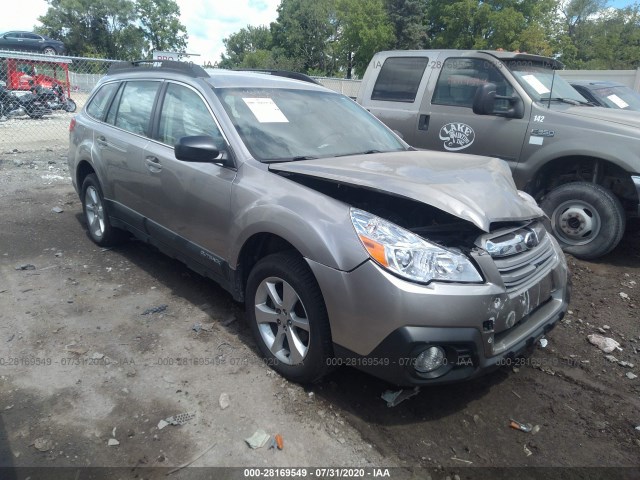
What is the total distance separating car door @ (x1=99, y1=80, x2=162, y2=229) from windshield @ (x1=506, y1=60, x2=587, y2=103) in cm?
386

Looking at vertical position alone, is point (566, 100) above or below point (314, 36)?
below

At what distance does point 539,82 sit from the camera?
5660 millimetres

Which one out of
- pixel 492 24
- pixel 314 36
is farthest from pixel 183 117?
pixel 314 36

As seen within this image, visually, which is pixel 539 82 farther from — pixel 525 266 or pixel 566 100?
pixel 525 266

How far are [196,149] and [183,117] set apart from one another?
0.88 meters

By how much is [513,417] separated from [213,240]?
2213 millimetres

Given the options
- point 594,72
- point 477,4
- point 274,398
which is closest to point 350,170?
point 274,398

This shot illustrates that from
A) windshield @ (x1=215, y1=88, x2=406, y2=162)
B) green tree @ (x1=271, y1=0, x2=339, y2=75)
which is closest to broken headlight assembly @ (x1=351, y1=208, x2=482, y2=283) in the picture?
windshield @ (x1=215, y1=88, x2=406, y2=162)

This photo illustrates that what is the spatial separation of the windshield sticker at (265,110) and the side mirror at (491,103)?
2552 millimetres

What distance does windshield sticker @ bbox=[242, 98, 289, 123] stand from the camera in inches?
141

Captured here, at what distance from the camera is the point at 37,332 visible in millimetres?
3615

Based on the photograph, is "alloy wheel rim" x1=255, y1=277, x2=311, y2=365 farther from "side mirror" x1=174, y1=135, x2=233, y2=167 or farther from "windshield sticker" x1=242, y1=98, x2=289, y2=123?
"windshield sticker" x1=242, y1=98, x2=289, y2=123

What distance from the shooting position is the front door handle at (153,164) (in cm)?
397

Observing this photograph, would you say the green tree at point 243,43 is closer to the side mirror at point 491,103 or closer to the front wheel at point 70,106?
the front wheel at point 70,106
